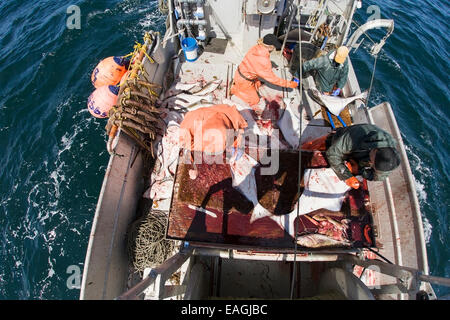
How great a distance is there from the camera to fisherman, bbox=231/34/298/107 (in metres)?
4.43

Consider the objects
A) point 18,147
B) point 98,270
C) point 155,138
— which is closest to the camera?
point 98,270

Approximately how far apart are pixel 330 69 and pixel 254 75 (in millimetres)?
1742

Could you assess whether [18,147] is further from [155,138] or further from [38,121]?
[155,138]

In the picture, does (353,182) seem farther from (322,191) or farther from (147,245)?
(147,245)

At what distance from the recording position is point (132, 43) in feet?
33.6

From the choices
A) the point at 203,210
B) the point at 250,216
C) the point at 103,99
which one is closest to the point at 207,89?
the point at 103,99

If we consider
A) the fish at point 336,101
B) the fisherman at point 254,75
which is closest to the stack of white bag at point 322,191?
the fish at point 336,101

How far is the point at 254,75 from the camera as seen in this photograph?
483 cm

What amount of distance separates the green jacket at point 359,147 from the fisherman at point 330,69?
1954 mm

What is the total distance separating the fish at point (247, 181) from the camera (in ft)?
11.6

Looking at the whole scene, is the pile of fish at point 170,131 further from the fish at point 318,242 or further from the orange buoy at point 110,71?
the fish at point 318,242

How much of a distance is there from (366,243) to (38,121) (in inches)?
403
